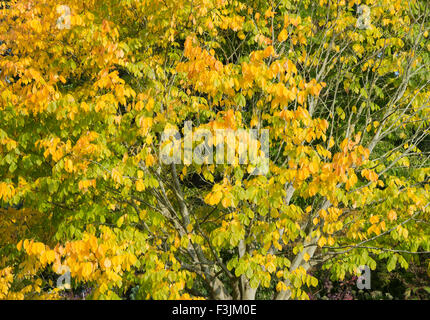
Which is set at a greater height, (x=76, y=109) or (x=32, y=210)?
(x=76, y=109)

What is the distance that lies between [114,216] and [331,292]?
6237 mm

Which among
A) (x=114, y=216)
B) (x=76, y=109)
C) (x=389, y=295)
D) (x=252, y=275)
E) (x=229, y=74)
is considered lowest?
(x=389, y=295)

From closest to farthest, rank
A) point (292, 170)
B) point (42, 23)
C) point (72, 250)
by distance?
point (72, 250), point (292, 170), point (42, 23)

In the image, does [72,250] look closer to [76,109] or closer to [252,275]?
[76,109]

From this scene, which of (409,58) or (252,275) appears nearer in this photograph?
(252,275)

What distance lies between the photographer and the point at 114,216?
5.90 meters

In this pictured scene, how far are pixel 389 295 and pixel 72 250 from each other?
24.8 ft

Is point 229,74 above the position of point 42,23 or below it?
below
